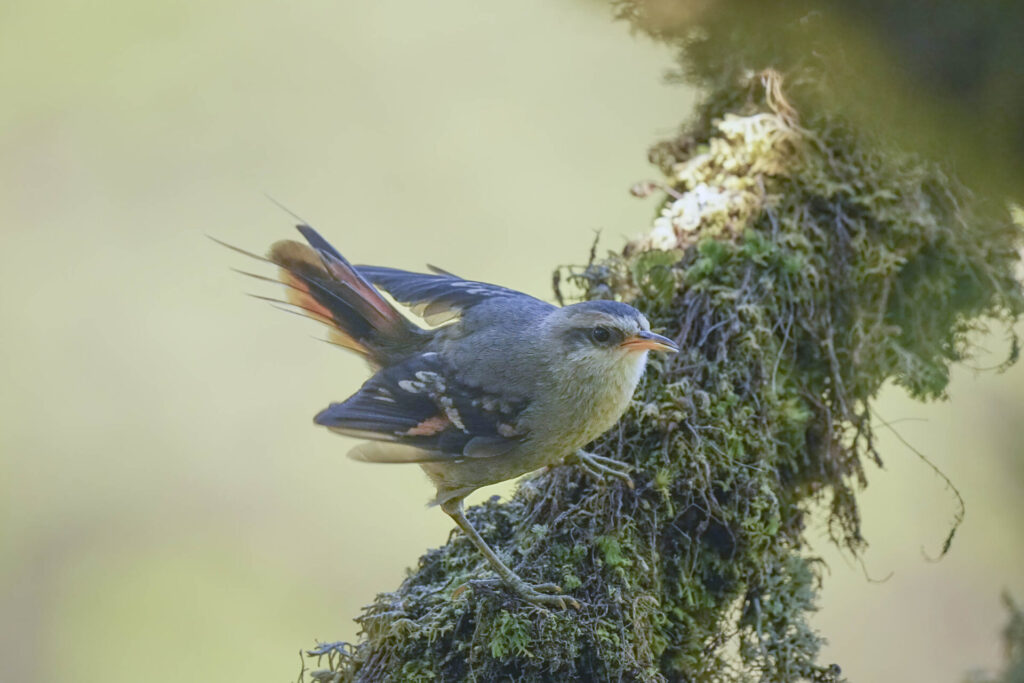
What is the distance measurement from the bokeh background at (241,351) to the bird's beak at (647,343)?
3.91 meters

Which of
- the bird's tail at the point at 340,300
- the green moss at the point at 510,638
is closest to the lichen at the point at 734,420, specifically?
the green moss at the point at 510,638

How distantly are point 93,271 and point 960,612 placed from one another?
8670 millimetres

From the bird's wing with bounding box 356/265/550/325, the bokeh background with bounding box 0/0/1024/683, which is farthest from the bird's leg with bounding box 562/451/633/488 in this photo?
the bokeh background with bounding box 0/0/1024/683

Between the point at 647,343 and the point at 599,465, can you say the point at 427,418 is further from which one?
the point at 647,343

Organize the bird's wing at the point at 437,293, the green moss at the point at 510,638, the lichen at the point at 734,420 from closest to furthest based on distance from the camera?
1. the green moss at the point at 510,638
2. the lichen at the point at 734,420
3. the bird's wing at the point at 437,293

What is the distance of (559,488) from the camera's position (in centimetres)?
298

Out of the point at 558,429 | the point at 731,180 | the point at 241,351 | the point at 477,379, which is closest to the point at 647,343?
the point at 558,429

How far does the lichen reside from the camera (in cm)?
260

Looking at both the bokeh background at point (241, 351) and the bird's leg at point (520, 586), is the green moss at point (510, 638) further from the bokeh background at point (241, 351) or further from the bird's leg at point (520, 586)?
the bokeh background at point (241, 351)

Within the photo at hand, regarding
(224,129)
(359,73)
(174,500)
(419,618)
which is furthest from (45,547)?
(419,618)

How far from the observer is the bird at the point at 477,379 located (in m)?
2.92

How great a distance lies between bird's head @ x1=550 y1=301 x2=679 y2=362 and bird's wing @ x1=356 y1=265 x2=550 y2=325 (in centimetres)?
39

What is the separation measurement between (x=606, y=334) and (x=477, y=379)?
491mm

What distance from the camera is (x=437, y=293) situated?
11.6 ft
